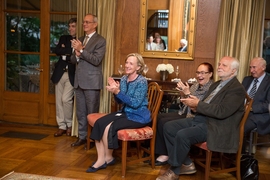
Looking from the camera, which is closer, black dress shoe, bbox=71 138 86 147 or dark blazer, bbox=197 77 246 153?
dark blazer, bbox=197 77 246 153

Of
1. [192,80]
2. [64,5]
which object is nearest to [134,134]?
[192,80]

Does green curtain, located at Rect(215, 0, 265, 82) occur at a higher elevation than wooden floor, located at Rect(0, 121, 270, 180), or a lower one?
higher

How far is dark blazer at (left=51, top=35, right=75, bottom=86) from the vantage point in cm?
437

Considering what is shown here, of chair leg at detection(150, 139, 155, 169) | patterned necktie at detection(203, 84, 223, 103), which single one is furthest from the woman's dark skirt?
patterned necktie at detection(203, 84, 223, 103)

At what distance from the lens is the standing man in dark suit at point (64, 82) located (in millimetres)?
4430

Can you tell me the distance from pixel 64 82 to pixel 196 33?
5.90 feet

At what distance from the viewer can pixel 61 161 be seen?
3.64 meters

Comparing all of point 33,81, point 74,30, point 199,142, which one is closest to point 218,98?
point 199,142

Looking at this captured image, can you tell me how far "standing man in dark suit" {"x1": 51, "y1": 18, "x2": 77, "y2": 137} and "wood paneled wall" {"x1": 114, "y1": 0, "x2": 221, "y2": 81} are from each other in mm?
592

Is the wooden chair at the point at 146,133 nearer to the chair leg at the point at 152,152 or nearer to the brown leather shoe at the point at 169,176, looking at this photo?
the chair leg at the point at 152,152

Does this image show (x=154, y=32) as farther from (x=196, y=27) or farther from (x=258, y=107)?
(x=258, y=107)

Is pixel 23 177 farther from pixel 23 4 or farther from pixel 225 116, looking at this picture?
pixel 23 4

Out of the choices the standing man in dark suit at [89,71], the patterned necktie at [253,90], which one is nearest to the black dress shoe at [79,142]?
the standing man in dark suit at [89,71]

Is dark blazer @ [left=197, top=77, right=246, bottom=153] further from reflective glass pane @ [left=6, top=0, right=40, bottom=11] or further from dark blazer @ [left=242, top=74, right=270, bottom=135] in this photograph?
reflective glass pane @ [left=6, top=0, right=40, bottom=11]
